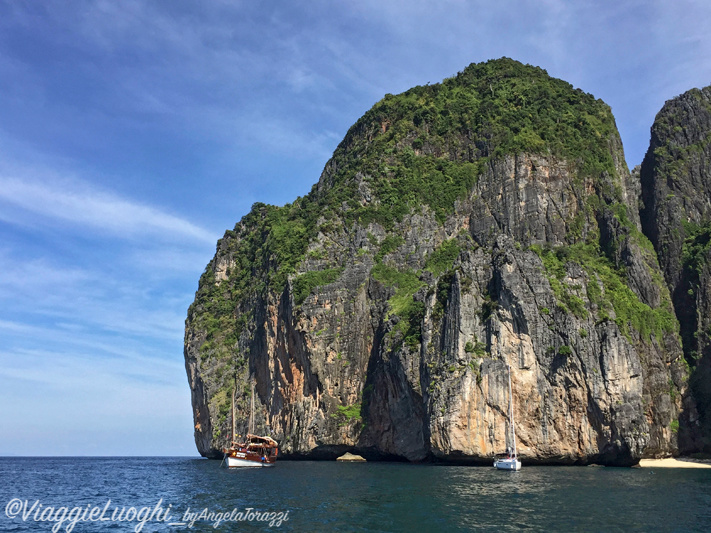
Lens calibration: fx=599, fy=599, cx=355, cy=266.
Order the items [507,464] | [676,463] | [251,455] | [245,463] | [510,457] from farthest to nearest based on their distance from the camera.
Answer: [251,455]
[245,463]
[676,463]
[510,457]
[507,464]

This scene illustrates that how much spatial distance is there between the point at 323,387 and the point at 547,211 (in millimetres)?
42296

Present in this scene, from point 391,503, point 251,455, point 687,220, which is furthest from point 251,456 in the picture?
point 687,220

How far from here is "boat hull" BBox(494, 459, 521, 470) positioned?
58241mm

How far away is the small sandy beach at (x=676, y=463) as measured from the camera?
2491 inches

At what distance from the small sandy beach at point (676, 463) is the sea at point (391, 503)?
14.4 ft

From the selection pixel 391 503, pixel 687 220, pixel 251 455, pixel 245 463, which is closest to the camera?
pixel 391 503

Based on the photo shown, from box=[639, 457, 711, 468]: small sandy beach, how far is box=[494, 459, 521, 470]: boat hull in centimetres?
1578

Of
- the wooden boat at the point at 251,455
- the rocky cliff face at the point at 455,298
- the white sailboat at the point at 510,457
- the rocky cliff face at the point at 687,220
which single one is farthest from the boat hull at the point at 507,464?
the wooden boat at the point at 251,455

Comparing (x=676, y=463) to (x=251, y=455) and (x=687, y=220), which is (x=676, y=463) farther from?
(x=251, y=455)

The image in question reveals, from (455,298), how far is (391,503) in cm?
3662

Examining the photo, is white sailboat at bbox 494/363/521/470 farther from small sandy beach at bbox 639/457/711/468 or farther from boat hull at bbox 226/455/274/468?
boat hull at bbox 226/455/274/468

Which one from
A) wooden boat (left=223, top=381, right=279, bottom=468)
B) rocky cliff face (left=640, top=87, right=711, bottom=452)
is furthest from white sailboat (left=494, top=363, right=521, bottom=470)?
wooden boat (left=223, top=381, right=279, bottom=468)

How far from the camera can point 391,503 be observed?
38.0m

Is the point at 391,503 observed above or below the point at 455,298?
below
